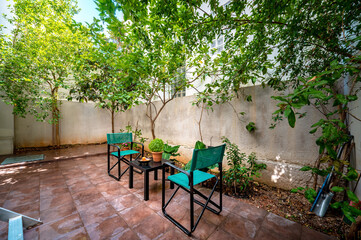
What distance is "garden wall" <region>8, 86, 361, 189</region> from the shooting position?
2497 mm

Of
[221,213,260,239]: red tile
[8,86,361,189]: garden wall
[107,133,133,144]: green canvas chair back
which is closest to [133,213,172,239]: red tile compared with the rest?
[221,213,260,239]: red tile

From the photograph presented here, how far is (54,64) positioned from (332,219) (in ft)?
24.0

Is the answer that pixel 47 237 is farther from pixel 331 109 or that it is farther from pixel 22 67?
pixel 22 67

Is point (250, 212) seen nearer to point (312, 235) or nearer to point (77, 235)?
point (312, 235)

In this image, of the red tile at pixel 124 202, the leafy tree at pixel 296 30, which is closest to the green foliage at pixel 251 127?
the leafy tree at pixel 296 30

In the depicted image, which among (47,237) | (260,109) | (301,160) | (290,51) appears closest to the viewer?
(47,237)

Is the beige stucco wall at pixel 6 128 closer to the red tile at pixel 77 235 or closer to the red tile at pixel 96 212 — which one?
the red tile at pixel 96 212

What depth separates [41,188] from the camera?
265cm

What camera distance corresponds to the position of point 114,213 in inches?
77.9

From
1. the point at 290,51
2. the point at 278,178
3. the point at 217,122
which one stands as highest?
the point at 290,51

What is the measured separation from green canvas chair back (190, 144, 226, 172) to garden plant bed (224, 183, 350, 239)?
1.14m

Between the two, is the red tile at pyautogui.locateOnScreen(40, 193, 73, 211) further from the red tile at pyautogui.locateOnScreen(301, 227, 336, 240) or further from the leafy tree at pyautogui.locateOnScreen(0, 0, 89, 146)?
the leafy tree at pyautogui.locateOnScreen(0, 0, 89, 146)

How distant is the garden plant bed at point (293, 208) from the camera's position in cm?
173

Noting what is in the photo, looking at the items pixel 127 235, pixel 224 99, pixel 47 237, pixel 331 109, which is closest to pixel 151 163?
pixel 127 235
